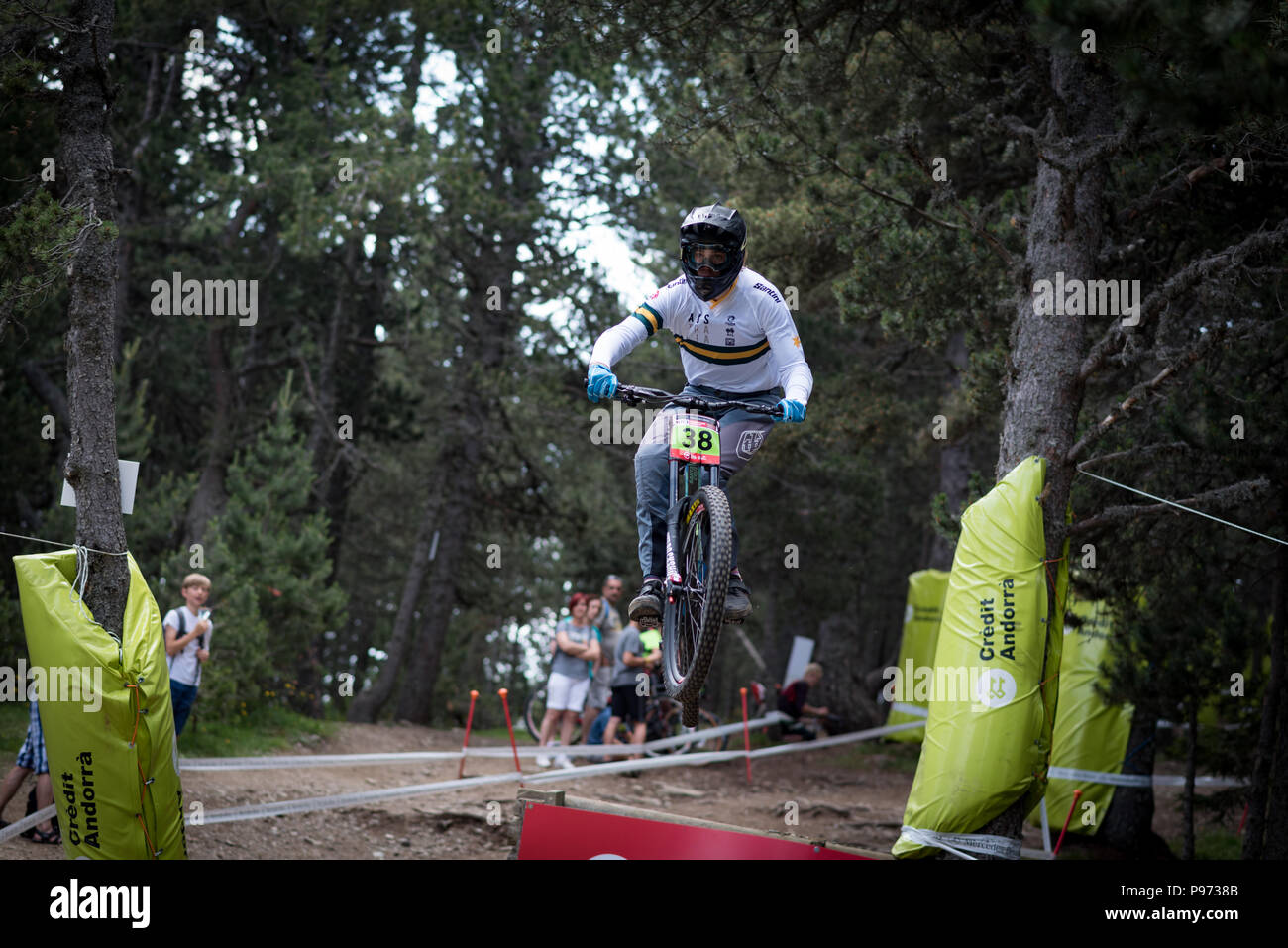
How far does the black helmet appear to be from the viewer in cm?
566

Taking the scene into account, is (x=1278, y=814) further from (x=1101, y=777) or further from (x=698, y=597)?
(x=698, y=597)

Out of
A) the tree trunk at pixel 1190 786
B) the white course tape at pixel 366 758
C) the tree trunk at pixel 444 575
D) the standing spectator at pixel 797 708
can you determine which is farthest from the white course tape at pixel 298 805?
the tree trunk at pixel 444 575

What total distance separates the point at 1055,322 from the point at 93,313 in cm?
630

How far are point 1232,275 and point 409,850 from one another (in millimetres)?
7720

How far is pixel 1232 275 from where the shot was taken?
738 cm

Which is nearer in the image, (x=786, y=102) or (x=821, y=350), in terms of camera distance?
(x=786, y=102)

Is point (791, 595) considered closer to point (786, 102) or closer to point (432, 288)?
point (432, 288)

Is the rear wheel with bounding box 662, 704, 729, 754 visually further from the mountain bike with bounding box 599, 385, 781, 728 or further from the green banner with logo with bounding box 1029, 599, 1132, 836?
the mountain bike with bounding box 599, 385, 781, 728

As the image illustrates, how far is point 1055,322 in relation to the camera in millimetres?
7715

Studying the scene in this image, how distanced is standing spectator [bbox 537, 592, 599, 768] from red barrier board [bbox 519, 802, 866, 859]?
4.42m

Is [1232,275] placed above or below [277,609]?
above

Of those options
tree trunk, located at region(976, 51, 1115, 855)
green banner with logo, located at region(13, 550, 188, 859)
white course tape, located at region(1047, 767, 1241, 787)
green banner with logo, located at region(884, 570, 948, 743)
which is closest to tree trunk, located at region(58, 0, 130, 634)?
green banner with logo, located at region(13, 550, 188, 859)
